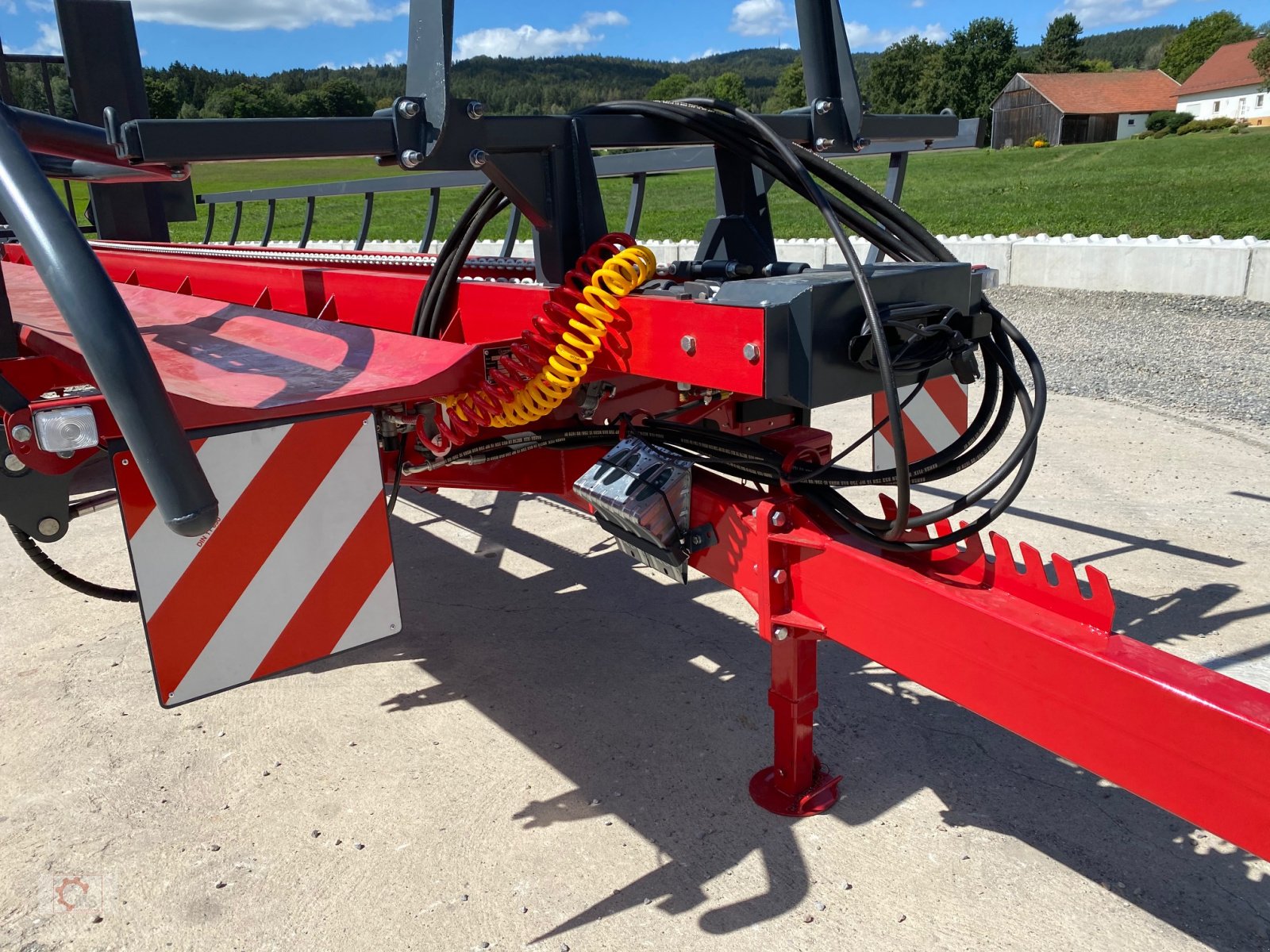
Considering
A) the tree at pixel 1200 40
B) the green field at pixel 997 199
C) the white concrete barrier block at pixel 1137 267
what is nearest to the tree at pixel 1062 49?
the tree at pixel 1200 40

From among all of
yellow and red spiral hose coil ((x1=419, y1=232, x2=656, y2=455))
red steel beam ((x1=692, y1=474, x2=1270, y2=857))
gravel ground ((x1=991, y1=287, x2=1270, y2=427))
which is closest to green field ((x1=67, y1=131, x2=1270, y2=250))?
→ gravel ground ((x1=991, y1=287, x2=1270, y2=427))

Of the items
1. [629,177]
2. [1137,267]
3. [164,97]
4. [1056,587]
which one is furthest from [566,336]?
[1137,267]

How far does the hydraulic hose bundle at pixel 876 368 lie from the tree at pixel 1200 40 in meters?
98.3

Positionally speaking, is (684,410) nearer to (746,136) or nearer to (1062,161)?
(746,136)

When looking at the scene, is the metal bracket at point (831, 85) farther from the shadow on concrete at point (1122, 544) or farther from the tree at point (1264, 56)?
the tree at point (1264, 56)

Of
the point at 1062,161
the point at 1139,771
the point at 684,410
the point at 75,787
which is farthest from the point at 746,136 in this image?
the point at 1062,161

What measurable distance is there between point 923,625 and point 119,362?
1.20 metres

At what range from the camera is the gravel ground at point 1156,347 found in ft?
18.1

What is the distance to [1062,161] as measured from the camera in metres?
27.9

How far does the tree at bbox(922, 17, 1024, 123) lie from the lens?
69.4 m

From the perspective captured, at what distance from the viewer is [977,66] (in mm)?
73188

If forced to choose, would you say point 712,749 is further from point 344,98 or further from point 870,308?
point 344,98

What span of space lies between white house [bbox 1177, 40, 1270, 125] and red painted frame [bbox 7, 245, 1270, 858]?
74.9m

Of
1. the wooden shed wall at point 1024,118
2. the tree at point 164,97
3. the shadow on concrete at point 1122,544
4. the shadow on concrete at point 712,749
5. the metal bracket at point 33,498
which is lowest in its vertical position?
the shadow on concrete at point 712,749
